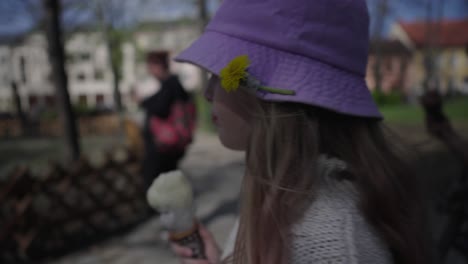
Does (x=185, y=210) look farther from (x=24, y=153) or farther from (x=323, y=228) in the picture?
(x=24, y=153)

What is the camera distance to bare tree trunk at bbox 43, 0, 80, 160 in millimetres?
4086

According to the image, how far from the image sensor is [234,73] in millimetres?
A: 725

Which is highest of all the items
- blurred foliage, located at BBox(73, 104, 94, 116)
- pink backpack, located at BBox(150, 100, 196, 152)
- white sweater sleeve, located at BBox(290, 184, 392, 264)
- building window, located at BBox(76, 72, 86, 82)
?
building window, located at BBox(76, 72, 86, 82)

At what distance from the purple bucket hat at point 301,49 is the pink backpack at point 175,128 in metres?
2.41

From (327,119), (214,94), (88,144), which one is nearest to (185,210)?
(214,94)

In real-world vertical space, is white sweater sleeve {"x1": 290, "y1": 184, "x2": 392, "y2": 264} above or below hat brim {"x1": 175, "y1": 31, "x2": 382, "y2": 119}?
below

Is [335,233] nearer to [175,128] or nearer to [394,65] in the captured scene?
[175,128]

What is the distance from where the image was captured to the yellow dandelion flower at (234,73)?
0.72 m

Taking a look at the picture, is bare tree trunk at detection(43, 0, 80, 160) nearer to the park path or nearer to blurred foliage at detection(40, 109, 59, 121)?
the park path

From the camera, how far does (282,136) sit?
0.74 meters

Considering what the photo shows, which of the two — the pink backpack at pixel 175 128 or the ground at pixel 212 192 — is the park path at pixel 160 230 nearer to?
the ground at pixel 212 192

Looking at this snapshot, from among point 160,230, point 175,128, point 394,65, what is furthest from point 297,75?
point 394,65

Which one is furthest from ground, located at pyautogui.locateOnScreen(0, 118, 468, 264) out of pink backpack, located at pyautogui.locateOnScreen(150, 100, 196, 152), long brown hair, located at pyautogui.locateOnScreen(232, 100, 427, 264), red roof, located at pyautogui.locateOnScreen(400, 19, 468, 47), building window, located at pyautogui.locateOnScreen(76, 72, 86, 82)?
building window, located at pyautogui.locateOnScreen(76, 72, 86, 82)

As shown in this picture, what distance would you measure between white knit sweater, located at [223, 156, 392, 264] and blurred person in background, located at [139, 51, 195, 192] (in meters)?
2.58
